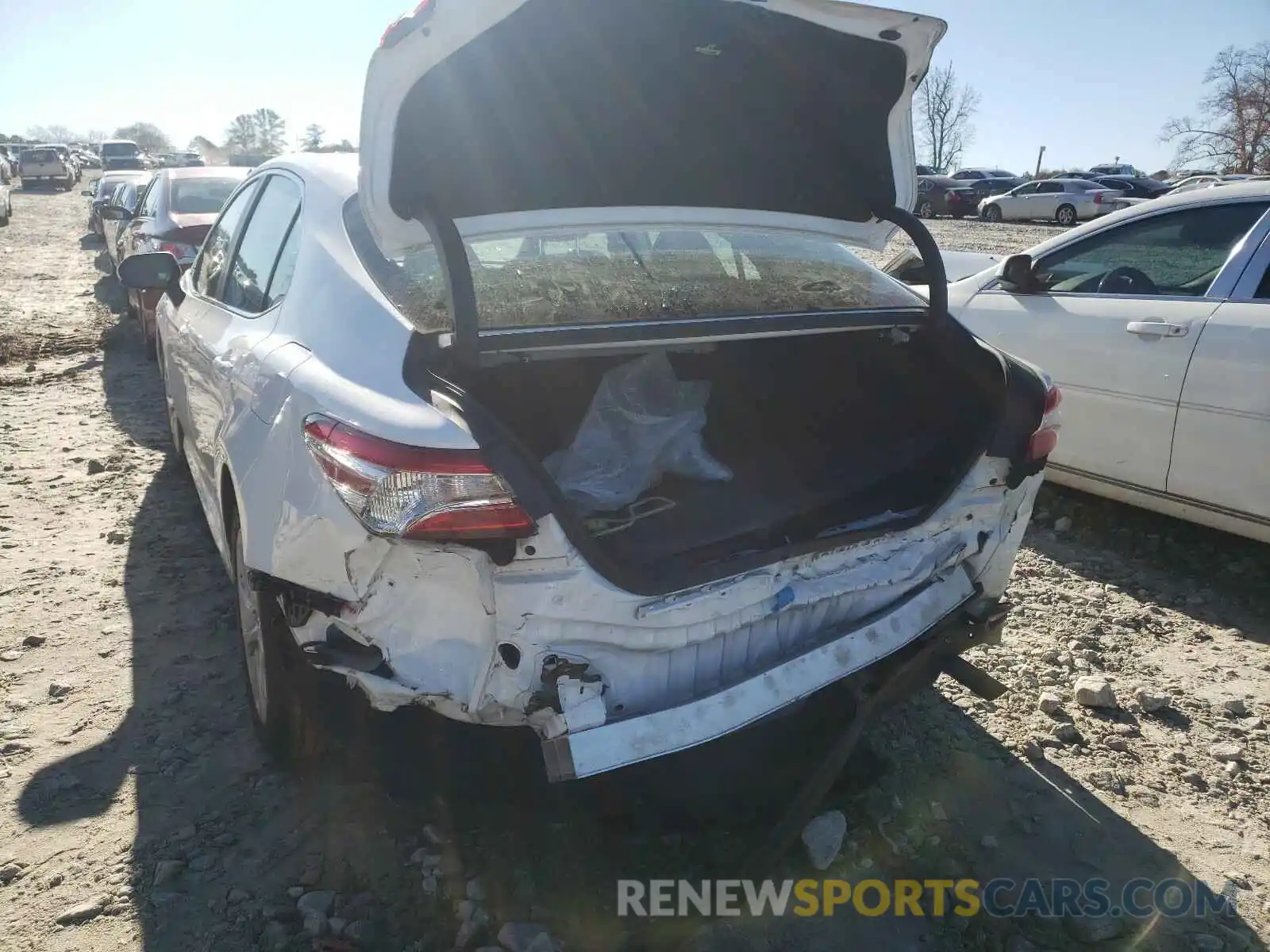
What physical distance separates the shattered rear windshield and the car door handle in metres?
1.50

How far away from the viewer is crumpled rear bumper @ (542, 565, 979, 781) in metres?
1.81

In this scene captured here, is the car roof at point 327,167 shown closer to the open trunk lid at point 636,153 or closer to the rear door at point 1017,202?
the open trunk lid at point 636,153

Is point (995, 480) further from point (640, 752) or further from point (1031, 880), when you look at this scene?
point (640, 752)

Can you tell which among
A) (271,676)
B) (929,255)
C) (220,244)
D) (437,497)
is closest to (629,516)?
(437,497)

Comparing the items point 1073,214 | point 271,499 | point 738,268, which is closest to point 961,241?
point 1073,214

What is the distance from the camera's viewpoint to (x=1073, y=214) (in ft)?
96.9

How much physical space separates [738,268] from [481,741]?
1.69 metres

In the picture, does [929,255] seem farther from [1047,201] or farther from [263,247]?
[1047,201]

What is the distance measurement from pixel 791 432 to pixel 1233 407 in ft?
6.23

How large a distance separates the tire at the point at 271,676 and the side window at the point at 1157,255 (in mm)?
3761

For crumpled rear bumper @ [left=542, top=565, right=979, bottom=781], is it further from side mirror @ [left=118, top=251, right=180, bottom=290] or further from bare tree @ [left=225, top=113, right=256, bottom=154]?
bare tree @ [left=225, top=113, right=256, bottom=154]

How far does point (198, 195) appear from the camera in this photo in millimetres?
7898

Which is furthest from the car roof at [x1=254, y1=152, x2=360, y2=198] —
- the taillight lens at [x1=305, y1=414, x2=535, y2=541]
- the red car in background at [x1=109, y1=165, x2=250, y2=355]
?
the red car in background at [x1=109, y1=165, x2=250, y2=355]

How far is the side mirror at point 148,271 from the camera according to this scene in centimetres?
371
